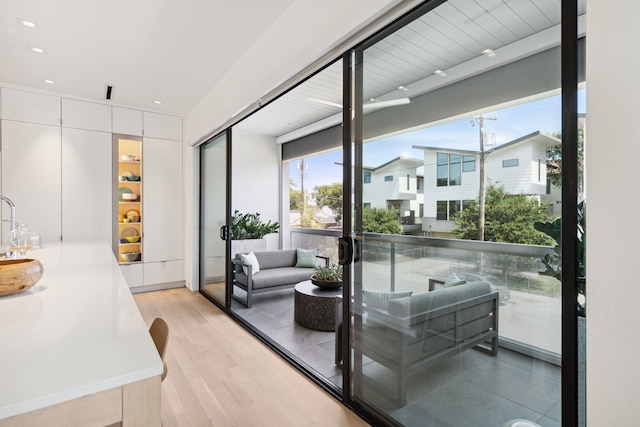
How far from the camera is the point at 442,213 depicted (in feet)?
5.00

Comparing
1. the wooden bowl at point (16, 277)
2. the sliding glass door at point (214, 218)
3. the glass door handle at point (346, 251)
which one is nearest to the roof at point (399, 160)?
the glass door handle at point (346, 251)

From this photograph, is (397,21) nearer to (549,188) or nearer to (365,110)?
(365,110)

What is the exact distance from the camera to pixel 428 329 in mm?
1591

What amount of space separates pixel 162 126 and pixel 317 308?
3.56 m

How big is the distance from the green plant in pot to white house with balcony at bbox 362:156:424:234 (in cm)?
452

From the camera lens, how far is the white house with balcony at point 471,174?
1180 mm

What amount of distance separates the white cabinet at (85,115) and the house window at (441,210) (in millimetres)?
4705

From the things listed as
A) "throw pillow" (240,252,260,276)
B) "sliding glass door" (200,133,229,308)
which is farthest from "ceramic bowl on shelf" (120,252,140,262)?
"throw pillow" (240,252,260,276)

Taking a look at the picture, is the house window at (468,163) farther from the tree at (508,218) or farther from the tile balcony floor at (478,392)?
the tile balcony floor at (478,392)

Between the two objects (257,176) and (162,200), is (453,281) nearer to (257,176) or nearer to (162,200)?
(162,200)

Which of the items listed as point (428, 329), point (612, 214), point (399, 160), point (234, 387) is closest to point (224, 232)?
point (234, 387)

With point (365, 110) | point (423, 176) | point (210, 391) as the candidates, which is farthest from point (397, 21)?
point (210, 391)

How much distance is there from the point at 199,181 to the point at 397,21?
3982 mm

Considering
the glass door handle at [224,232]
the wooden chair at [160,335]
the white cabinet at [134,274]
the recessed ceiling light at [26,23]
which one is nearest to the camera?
the wooden chair at [160,335]
